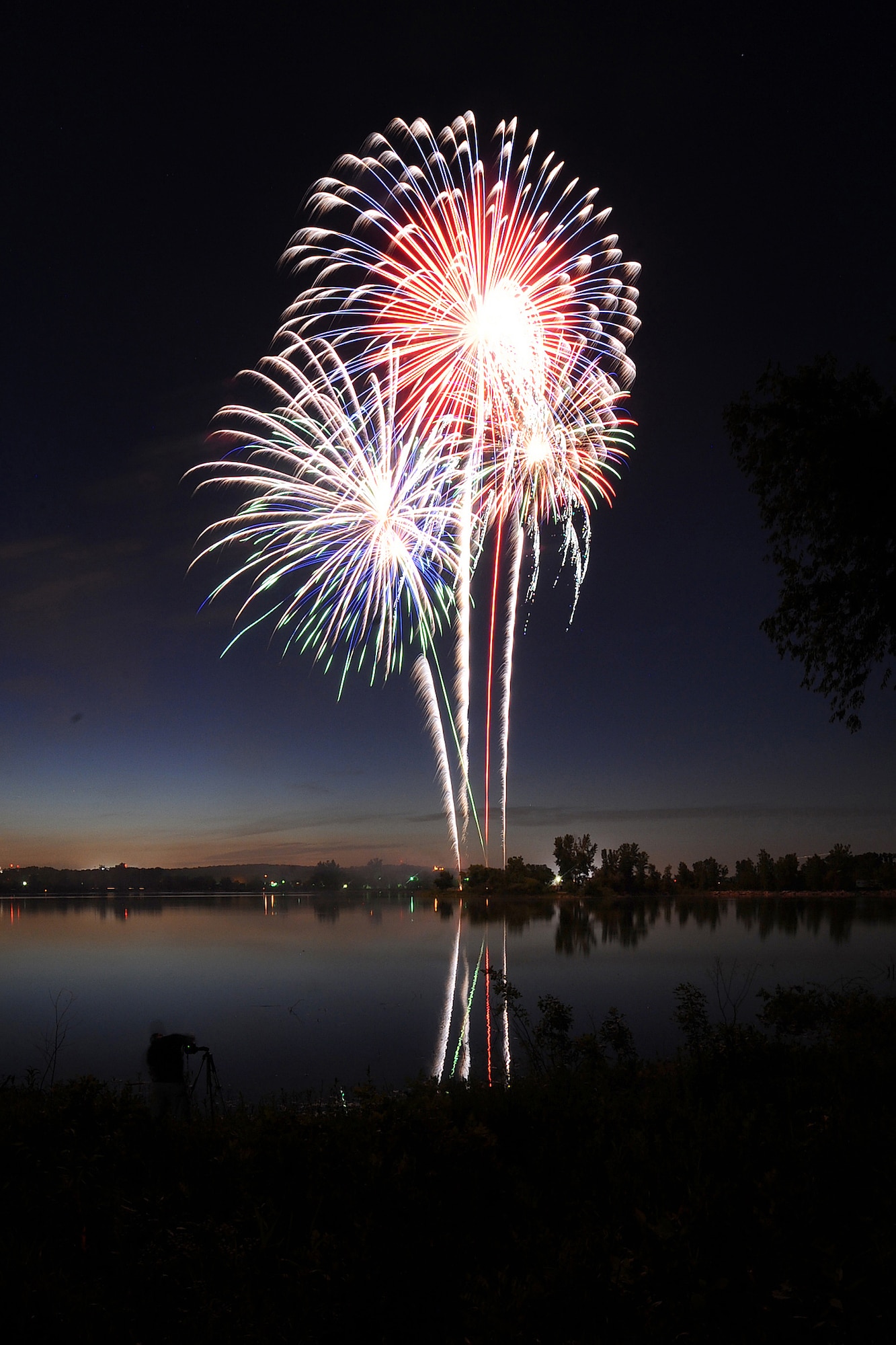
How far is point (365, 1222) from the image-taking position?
6.32 metres

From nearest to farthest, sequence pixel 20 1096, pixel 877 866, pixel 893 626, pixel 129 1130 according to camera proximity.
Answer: pixel 129 1130
pixel 20 1096
pixel 893 626
pixel 877 866

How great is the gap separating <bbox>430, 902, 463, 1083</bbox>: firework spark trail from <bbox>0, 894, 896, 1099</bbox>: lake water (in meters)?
0.14

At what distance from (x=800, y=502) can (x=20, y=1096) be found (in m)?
15.5

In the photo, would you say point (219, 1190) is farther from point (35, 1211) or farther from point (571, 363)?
point (571, 363)

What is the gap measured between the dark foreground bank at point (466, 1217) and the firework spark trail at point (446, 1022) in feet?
9.87

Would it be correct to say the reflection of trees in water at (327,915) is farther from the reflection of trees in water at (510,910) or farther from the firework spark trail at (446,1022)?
the firework spark trail at (446,1022)

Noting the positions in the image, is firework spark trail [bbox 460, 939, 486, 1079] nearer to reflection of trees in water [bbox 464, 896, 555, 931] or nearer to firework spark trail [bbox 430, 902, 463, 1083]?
firework spark trail [bbox 430, 902, 463, 1083]

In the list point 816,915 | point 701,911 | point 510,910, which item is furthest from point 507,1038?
point 510,910

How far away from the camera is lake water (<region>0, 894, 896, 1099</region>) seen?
2141cm

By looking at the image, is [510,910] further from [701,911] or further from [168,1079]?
[168,1079]

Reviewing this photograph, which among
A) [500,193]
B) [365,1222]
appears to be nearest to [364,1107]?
[365,1222]

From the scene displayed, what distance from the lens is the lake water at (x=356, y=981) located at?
21406 millimetres

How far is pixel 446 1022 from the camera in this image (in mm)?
Result: 25688

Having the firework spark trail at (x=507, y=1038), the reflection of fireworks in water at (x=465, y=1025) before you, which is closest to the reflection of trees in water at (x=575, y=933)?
the reflection of fireworks in water at (x=465, y=1025)
